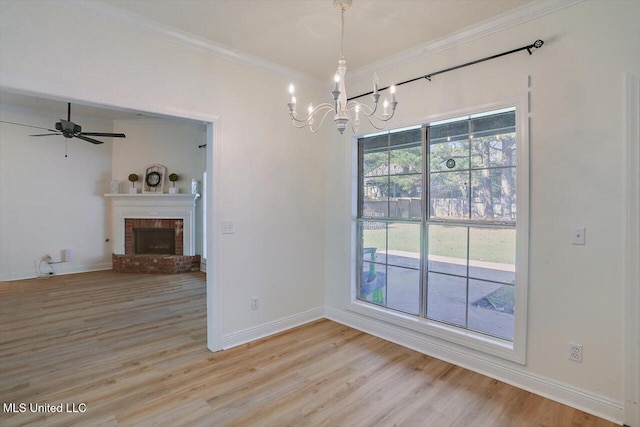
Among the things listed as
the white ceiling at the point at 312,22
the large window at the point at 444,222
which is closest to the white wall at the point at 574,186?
the large window at the point at 444,222

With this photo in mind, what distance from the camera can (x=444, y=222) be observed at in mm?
2840

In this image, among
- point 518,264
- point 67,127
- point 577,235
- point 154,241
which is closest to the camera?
point 577,235

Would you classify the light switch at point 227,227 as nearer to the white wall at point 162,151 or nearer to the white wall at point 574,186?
the white wall at point 574,186

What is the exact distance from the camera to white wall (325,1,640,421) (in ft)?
6.53

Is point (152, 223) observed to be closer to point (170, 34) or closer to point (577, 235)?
point (170, 34)

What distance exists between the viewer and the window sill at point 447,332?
2414 millimetres

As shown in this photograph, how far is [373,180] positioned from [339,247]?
2.88 ft

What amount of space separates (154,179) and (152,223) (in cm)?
93

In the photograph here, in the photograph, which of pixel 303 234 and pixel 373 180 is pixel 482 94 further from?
pixel 303 234

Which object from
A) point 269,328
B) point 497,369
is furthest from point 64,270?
point 497,369

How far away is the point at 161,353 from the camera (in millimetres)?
2900

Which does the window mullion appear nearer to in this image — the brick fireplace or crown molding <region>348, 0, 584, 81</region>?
crown molding <region>348, 0, 584, 81</region>

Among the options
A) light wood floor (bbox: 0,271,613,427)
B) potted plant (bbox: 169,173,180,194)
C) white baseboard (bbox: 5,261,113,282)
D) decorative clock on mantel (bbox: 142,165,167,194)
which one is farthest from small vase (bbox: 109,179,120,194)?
light wood floor (bbox: 0,271,613,427)

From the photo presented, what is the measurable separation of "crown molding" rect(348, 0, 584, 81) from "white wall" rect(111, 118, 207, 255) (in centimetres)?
451
